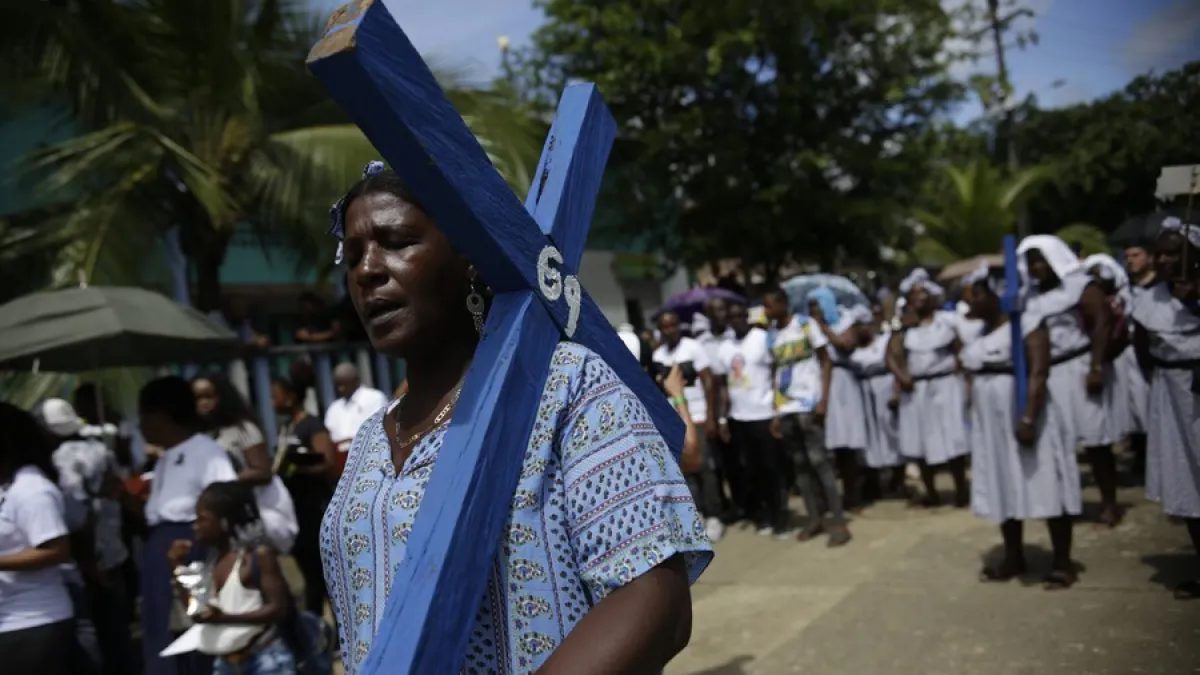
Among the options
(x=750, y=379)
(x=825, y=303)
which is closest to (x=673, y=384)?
(x=750, y=379)

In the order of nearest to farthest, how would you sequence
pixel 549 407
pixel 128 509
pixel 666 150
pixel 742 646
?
1. pixel 549 407
2. pixel 742 646
3. pixel 128 509
4. pixel 666 150

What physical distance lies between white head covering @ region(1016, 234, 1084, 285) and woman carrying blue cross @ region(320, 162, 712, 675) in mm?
5058

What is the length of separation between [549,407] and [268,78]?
372 inches

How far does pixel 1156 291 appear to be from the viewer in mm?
5684

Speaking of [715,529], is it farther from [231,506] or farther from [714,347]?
[231,506]

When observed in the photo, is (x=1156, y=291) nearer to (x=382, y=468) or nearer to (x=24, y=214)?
(x=382, y=468)

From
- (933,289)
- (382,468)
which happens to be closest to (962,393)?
(933,289)

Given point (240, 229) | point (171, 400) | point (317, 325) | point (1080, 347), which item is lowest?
point (1080, 347)

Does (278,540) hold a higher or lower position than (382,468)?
lower

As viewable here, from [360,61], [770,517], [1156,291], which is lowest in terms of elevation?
[770,517]

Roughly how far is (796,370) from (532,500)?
6843 mm

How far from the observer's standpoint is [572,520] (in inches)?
58.3

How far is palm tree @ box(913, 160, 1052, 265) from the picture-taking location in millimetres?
24953

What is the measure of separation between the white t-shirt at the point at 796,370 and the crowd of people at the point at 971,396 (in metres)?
0.02
